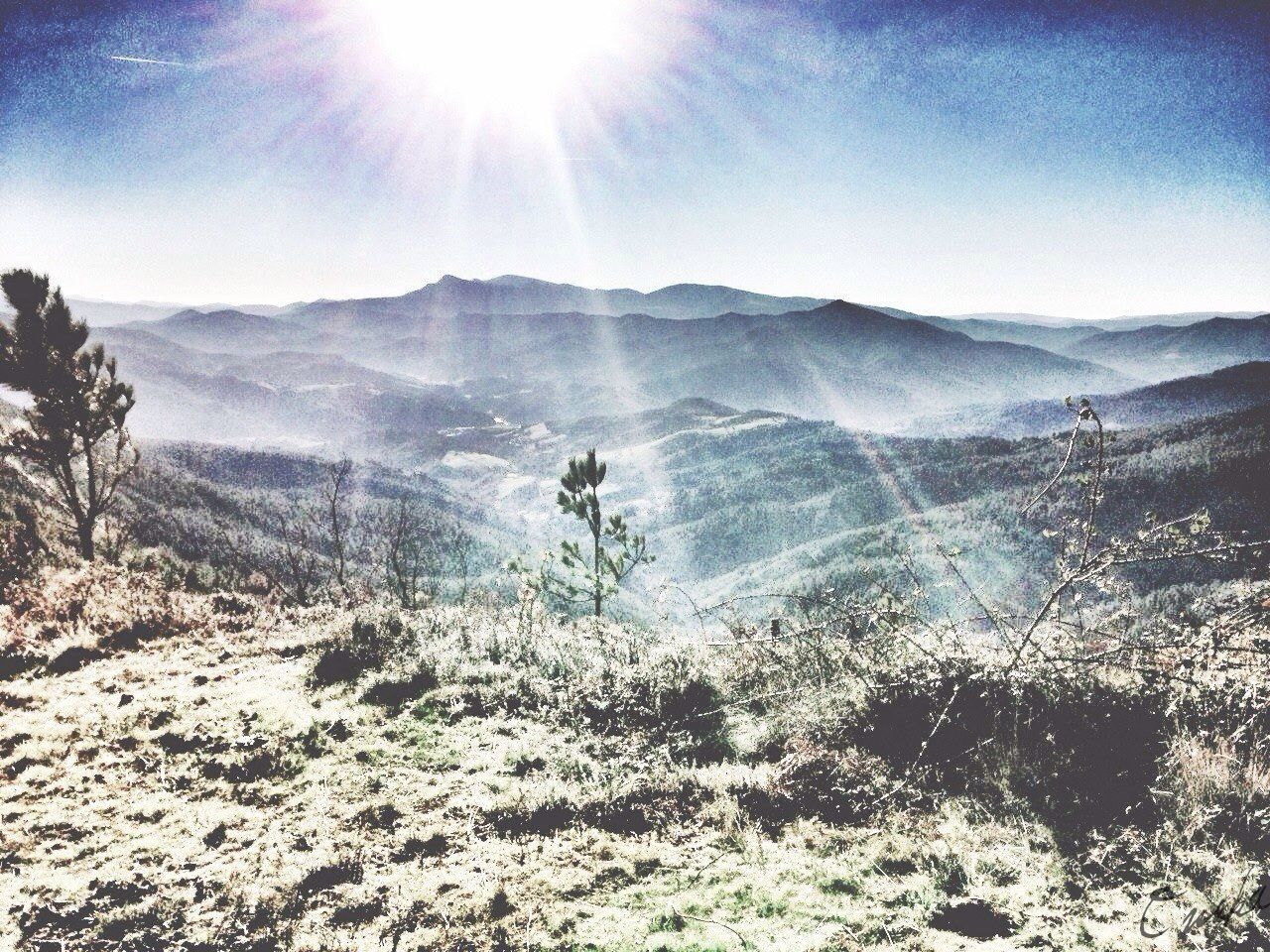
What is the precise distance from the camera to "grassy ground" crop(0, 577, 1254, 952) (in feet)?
8.82

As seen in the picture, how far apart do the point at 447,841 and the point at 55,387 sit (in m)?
16.0

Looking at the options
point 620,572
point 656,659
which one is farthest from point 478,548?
point 656,659

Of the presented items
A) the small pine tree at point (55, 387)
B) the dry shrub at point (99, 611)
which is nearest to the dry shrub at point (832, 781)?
the dry shrub at point (99, 611)

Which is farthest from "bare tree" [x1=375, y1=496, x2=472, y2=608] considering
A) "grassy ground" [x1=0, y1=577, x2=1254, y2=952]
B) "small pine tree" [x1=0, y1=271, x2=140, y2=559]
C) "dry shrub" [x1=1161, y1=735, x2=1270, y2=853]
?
"dry shrub" [x1=1161, y1=735, x2=1270, y2=853]

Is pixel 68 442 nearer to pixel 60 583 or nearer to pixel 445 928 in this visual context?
pixel 60 583

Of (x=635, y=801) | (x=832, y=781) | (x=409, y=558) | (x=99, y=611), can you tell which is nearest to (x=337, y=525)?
(x=99, y=611)

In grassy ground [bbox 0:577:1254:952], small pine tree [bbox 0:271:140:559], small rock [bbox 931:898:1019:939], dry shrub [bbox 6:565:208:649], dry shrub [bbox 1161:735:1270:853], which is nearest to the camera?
small rock [bbox 931:898:1019:939]

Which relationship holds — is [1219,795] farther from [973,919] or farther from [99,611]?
[99,611]

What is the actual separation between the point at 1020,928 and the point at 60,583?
10729 mm

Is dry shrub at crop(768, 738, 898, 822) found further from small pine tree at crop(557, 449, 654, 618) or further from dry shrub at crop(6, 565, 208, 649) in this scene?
small pine tree at crop(557, 449, 654, 618)

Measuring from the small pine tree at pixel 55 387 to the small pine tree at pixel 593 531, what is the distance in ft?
33.4

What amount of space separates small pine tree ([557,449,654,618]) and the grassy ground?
10.4 metres

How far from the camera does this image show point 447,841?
3.38m

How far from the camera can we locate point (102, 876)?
3.07 metres
